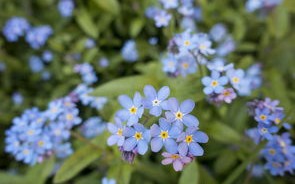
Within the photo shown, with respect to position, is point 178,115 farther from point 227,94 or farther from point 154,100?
point 227,94

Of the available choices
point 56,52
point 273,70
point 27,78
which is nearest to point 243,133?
point 273,70

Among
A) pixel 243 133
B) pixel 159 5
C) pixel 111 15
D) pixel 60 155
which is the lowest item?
pixel 243 133

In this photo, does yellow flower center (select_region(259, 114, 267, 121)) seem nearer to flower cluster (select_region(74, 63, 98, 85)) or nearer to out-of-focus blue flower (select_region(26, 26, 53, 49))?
flower cluster (select_region(74, 63, 98, 85))

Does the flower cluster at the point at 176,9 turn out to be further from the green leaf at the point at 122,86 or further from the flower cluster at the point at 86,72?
the flower cluster at the point at 86,72

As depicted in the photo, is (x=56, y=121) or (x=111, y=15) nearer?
(x=56, y=121)

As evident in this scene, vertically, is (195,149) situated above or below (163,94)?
below

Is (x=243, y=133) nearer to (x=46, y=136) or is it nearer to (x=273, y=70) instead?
(x=273, y=70)

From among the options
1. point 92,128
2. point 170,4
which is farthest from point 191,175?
point 170,4
